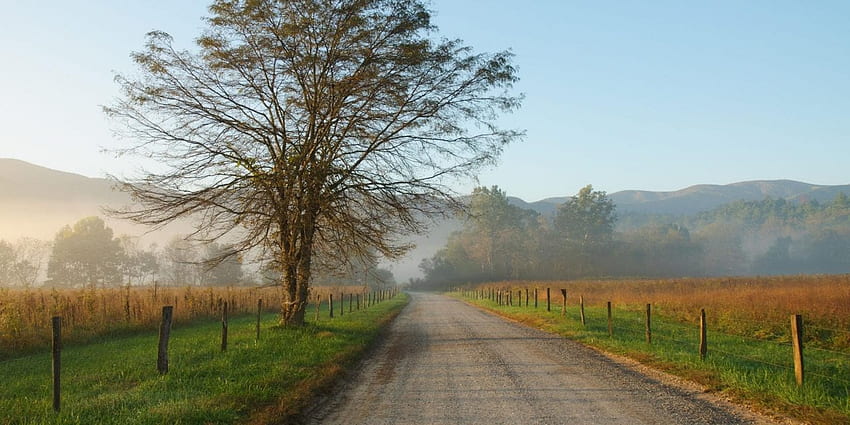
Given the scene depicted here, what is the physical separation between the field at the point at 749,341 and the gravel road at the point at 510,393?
891 millimetres

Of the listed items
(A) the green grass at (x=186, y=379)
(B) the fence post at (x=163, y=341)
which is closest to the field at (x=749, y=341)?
(A) the green grass at (x=186, y=379)

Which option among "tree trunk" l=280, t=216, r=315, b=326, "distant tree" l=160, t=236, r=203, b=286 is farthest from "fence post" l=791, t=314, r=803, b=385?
"distant tree" l=160, t=236, r=203, b=286

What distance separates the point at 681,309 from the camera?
82.5ft

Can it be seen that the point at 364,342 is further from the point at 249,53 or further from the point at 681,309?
the point at 681,309

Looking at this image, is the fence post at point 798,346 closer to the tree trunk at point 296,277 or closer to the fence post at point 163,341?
the fence post at point 163,341

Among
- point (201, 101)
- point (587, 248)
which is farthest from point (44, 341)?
point (587, 248)

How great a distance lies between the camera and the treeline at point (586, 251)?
105 m

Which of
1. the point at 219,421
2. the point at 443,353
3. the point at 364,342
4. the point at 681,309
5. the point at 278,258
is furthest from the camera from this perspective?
the point at 681,309

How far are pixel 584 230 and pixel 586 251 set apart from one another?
14.5 ft

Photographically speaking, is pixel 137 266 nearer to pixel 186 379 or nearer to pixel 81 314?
pixel 81 314

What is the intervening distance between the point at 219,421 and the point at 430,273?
382ft

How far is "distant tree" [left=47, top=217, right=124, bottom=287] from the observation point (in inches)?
3686

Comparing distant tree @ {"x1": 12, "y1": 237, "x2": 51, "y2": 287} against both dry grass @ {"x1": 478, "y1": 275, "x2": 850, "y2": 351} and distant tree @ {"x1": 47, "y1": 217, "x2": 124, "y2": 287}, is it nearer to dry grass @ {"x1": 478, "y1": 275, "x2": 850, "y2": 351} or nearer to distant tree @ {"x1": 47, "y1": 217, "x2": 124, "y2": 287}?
distant tree @ {"x1": 47, "y1": 217, "x2": 124, "y2": 287}

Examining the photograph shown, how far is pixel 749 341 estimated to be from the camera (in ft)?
56.9
